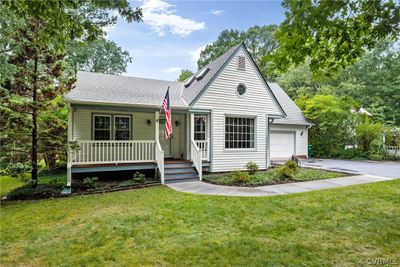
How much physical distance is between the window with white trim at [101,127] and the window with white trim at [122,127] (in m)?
0.28

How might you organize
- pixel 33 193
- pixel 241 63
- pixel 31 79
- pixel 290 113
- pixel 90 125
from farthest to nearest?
pixel 290 113
pixel 241 63
pixel 90 125
pixel 31 79
pixel 33 193

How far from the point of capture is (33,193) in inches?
294

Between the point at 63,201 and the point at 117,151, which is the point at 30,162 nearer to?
the point at 63,201

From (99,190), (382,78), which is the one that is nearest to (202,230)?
(99,190)

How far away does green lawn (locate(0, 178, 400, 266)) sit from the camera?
3547mm

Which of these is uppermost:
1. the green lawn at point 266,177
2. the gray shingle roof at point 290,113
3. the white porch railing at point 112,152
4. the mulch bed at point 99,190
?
the gray shingle roof at point 290,113

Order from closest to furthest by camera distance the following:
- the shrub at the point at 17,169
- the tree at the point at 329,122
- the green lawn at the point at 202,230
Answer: the green lawn at the point at 202,230
the shrub at the point at 17,169
the tree at the point at 329,122

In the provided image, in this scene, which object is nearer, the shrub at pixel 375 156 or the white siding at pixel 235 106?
the white siding at pixel 235 106

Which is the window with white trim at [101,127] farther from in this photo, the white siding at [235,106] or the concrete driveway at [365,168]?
the concrete driveway at [365,168]

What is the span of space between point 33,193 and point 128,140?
157 inches

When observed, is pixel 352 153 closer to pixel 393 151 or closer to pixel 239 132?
pixel 393 151

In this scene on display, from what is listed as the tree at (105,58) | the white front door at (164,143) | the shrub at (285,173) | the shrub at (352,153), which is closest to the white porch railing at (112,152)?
the white front door at (164,143)

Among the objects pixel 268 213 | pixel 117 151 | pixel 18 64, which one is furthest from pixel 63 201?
pixel 268 213

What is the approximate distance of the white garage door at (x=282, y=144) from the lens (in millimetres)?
16719
